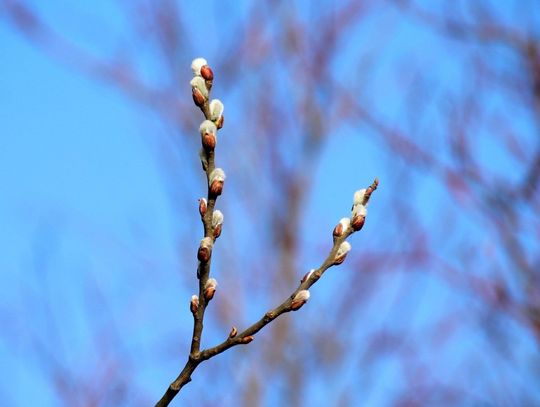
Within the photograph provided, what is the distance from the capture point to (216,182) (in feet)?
4.66

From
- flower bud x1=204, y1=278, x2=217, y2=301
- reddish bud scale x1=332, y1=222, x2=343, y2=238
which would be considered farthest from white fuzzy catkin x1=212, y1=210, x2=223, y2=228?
reddish bud scale x1=332, y1=222, x2=343, y2=238

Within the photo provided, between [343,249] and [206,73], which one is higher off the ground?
[206,73]

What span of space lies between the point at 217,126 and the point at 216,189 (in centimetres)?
12

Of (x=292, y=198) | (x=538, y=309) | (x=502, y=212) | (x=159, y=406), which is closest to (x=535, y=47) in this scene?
(x=502, y=212)

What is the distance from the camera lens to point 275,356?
5.91 metres

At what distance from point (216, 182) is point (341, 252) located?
290 mm

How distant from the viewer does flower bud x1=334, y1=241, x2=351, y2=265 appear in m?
1.54

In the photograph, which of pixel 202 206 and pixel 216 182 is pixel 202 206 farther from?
pixel 216 182

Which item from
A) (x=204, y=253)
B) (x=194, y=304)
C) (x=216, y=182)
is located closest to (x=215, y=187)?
(x=216, y=182)

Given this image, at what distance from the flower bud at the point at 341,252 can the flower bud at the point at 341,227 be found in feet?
0.07

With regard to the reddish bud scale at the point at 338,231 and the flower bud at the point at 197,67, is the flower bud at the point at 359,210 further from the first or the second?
the flower bud at the point at 197,67

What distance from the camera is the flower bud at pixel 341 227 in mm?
1565

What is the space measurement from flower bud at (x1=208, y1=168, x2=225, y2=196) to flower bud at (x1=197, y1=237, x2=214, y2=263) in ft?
0.27

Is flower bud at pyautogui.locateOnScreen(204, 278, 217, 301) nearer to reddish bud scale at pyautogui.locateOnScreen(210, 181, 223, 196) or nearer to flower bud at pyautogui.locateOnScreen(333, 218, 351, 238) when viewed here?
reddish bud scale at pyautogui.locateOnScreen(210, 181, 223, 196)
